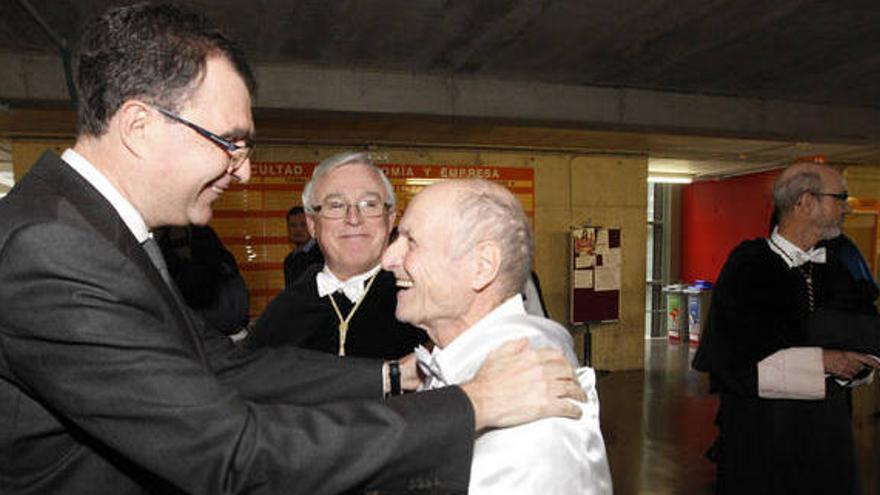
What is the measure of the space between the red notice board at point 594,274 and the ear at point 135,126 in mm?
6681

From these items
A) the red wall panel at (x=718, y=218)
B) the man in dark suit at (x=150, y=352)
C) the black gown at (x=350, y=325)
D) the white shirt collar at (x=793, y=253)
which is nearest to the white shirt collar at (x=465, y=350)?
the man in dark suit at (x=150, y=352)

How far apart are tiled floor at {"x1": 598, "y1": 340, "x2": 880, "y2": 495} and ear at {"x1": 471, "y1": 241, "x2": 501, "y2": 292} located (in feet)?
11.4

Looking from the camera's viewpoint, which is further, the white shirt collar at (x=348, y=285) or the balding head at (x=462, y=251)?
the white shirt collar at (x=348, y=285)

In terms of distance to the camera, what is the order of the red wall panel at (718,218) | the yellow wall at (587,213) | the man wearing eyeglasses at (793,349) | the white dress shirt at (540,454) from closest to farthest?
the white dress shirt at (540,454) → the man wearing eyeglasses at (793,349) → the yellow wall at (587,213) → the red wall panel at (718,218)

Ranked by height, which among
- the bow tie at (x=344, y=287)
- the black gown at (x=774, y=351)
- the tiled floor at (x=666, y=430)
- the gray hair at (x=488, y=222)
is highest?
the gray hair at (x=488, y=222)

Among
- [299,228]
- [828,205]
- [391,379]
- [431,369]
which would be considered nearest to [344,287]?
[391,379]

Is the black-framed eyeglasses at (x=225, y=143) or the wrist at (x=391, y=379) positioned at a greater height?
the black-framed eyeglasses at (x=225, y=143)

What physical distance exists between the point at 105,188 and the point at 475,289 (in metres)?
0.78

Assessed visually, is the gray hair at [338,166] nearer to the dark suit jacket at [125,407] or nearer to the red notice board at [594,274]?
the dark suit jacket at [125,407]

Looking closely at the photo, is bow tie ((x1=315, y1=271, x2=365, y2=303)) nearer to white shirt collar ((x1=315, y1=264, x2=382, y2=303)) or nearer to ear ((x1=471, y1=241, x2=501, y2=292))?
white shirt collar ((x1=315, y1=264, x2=382, y2=303))

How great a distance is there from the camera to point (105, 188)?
1.10 m

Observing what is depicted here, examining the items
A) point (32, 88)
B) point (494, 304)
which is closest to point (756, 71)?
point (494, 304)

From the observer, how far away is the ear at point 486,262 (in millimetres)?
1273

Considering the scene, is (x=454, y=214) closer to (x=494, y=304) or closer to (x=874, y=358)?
(x=494, y=304)
